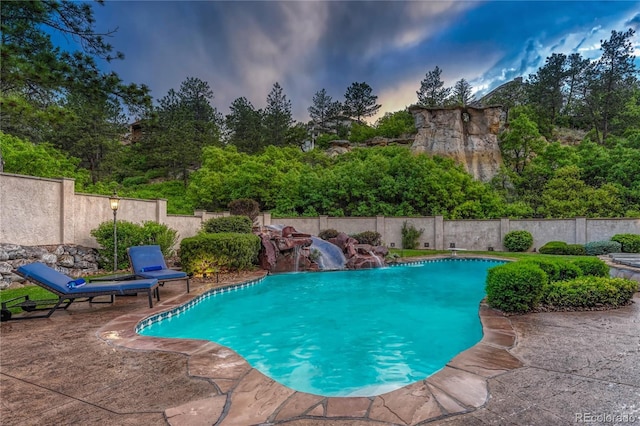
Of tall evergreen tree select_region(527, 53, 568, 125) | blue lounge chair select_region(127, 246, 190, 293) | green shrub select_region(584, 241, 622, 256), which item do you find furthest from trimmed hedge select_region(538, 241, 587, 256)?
tall evergreen tree select_region(527, 53, 568, 125)

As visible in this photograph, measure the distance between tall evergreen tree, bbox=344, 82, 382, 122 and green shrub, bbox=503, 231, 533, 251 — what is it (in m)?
32.7

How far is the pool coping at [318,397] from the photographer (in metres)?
2.29

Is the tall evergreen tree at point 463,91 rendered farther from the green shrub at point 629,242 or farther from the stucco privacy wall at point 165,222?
the green shrub at point 629,242

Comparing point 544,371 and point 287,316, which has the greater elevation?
point 544,371

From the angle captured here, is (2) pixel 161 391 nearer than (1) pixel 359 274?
Yes

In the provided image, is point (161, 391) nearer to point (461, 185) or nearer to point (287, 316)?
point (287, 316)

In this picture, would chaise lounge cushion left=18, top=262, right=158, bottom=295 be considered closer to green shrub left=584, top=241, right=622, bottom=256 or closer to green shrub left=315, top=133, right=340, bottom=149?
green shrub left=584, top=241, right=622, bottom=256

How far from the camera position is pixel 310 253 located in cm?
1293

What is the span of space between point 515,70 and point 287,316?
52.7 m

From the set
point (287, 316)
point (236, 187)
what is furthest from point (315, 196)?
point (287, 316)

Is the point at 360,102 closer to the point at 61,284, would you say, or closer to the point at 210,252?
the point at 210,252

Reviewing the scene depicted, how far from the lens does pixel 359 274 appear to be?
12.2 m

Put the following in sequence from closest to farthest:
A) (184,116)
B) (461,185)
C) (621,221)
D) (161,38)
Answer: (161,38)
(621,221)
(461,185)
(184,116)

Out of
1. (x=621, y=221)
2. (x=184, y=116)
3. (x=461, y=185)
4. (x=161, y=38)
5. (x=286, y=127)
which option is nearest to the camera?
(x=161, y=38)
